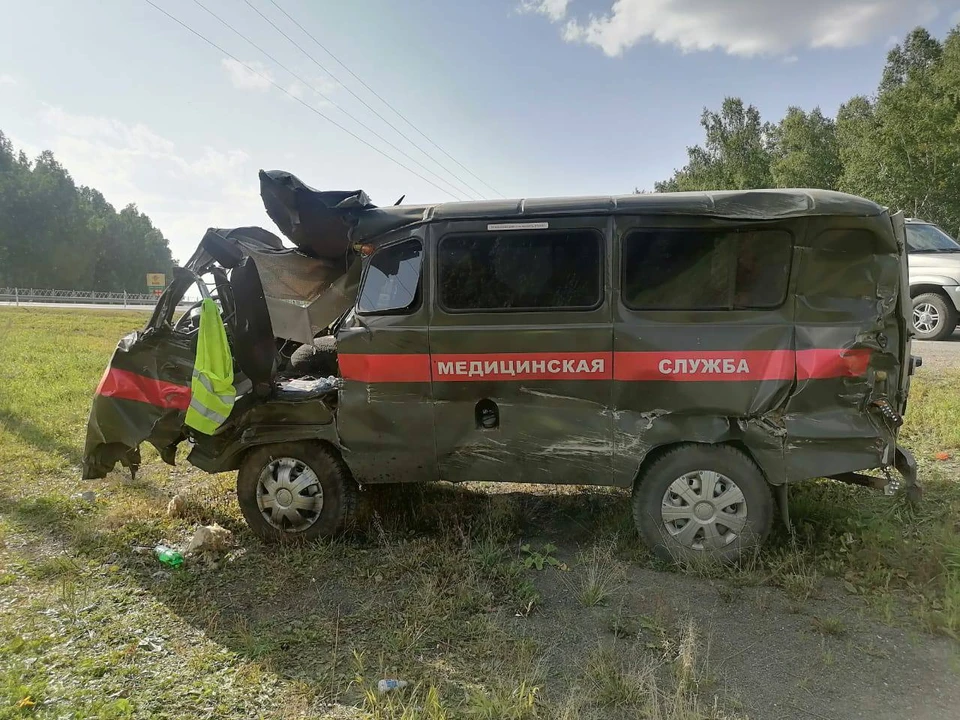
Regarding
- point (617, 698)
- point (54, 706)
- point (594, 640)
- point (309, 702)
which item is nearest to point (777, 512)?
point (594, 640)

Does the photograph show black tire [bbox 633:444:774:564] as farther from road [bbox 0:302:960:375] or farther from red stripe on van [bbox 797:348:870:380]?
road [bbox 0:302:960:375]

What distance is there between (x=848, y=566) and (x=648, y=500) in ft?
4.33

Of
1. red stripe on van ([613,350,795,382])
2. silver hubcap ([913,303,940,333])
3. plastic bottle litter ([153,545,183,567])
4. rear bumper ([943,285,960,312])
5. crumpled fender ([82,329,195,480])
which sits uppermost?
rear bumper ([943,285,960,312])

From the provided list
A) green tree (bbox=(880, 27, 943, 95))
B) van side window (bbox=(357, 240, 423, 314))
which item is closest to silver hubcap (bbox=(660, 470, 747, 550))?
van side window (bbox=(357, 240, 423, 314))

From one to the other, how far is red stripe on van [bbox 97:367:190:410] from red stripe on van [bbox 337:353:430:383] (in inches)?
49.1

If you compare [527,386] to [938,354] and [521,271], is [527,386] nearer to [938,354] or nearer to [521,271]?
[521,271]


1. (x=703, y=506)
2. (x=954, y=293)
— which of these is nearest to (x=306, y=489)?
(x=703, y=506)

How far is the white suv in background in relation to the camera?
10.6 meters

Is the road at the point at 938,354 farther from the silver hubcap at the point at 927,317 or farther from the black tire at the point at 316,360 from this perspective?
the black tire at the point at 316,360

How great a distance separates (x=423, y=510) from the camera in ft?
16.9

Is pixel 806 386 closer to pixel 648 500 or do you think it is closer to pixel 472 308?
pixel 648 500

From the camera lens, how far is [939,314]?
431 inches

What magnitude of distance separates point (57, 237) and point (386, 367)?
280ft

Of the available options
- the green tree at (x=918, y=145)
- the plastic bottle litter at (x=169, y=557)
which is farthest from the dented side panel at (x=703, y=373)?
the green tree at (x=918, y=145)
